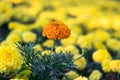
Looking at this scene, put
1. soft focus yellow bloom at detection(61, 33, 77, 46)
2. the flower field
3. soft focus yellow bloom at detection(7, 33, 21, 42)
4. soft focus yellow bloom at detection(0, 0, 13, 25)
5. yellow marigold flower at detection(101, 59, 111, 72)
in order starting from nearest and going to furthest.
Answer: the flower field, yellow marigold flower at detection(101, 59, 111, 72), soft focus yellow bloom at detection(7, 33, 21, 42), soft focus yellow bloom at detection(61, 33, 77, 46), soft focus yellow bloom at detection(0, 0, 13, 25)

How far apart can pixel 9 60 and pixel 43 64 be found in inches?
14.5

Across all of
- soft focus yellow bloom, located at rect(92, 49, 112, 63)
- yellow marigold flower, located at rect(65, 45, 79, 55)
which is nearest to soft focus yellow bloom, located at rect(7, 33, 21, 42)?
yellow marigold flower, located at rect(65, 45, 79, 55)

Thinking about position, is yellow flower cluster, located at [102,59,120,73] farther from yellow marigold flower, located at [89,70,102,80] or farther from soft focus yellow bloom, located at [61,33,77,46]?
soft focus yellow bloom, located at [61,33,77,46]

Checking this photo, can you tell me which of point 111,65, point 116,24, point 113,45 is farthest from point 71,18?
point 111,65

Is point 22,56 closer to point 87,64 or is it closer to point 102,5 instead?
point 87,64

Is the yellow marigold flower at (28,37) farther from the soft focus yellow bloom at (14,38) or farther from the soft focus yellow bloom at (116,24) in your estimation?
the soft focus yellow bloom at (116,24)

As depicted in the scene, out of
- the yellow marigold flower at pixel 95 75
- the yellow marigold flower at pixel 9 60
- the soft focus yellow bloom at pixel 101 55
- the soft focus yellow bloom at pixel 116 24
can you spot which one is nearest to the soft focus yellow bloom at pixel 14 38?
the soft focus yellow bloom at pixel 101 55

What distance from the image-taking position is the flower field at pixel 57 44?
9.94 feet

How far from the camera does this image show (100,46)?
436cm

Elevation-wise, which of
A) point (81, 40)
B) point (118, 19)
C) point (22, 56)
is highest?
point (22, 56)

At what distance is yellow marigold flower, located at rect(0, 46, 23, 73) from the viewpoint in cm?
274

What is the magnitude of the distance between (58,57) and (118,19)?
138 inches

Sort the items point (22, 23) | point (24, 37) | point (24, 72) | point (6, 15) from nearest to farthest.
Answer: point (24, 72), point (24, 37), point (6, 15), point (22, 23)

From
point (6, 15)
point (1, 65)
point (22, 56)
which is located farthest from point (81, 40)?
point (1, 65)
